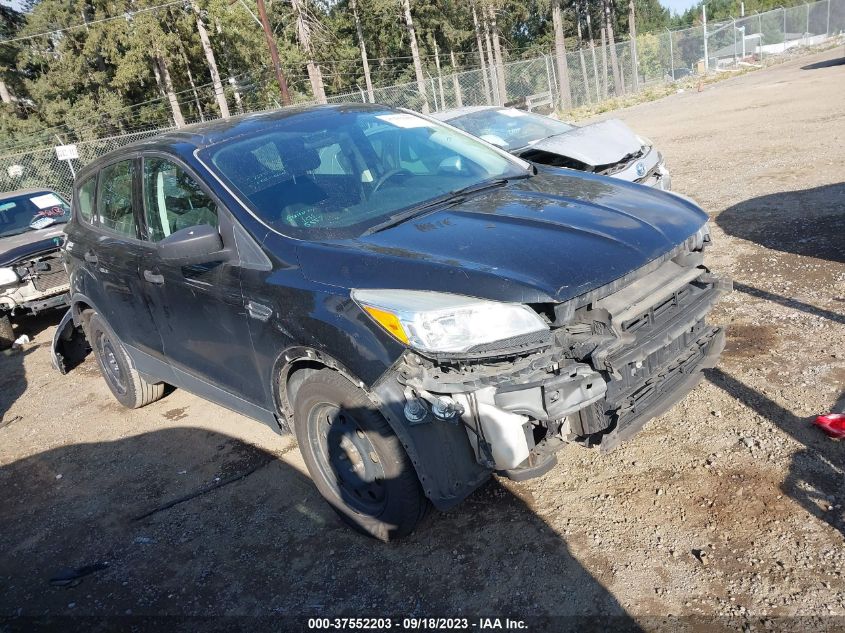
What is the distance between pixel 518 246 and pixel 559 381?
0.61 meters

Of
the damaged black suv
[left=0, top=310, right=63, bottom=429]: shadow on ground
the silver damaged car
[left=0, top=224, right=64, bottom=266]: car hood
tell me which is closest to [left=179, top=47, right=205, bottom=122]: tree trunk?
[left=0, top=310, right=63, bottom=429]: shadow on ground

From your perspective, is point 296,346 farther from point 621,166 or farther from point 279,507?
point 621,166

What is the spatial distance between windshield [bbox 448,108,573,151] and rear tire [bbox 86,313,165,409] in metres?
4.51

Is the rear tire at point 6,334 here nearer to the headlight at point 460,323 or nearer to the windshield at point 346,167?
the windshield at point 346,167

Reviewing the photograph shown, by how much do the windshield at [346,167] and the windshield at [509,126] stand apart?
3.48 metres

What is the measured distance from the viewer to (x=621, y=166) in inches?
238

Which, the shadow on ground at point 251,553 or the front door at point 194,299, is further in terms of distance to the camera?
the front door at point 194,299

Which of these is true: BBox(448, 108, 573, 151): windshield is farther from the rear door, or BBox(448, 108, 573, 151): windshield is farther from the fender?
the fender

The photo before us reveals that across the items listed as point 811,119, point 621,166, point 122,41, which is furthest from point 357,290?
point 122,41

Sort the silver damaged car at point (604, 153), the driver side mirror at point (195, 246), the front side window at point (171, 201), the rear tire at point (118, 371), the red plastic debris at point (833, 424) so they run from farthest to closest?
1. the silver damaged car at point (604, 153)
2. the rear tire at point (118, 371)
3. the front side window at point (171, 201)
4. the red plastic debris at point (833, 424)
5. the driver side mirror at point (195, 246)

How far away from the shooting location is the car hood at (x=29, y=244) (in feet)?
24.4

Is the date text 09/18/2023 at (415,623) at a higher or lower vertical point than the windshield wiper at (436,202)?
lower

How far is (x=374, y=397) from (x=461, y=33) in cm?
5337

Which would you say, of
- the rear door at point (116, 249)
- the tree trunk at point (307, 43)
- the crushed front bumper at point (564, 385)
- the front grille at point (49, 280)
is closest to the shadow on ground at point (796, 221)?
the crushed front bumper at point (564, 385)
